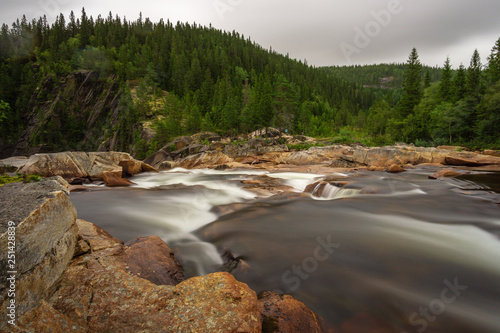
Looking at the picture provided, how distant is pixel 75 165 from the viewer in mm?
17344

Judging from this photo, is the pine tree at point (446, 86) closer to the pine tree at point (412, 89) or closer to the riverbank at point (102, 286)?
the pine tree at point (412, 89)

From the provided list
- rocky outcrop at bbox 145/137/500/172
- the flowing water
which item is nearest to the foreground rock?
the flowing water

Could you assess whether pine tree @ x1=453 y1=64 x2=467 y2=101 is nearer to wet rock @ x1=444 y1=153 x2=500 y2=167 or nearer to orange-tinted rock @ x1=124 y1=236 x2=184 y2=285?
wet rock @ x1=444 y1=153 x2=500 y2=167

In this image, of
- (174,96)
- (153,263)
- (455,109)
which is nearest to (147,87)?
(174,96)

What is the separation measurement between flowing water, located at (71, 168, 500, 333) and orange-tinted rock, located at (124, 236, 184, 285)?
0.65 m

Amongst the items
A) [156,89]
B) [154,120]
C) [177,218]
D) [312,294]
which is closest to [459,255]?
[312,294]

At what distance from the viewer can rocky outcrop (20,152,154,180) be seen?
642 inches

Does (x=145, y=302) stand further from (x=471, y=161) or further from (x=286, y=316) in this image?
(x=471, y=161)

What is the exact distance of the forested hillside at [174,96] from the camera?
48.3 m

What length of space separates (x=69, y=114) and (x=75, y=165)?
8884 centimetres

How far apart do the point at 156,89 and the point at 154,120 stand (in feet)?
84.0

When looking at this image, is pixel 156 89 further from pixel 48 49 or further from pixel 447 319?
pixel 447 319

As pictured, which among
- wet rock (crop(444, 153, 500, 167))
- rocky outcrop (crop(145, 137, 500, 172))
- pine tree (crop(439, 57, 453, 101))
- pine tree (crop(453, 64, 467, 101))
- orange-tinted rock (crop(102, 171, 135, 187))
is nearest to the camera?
orange-tinted rock (crop(102, 171, 135, 187))

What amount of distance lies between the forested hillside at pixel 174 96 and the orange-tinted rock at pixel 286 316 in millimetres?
44969
